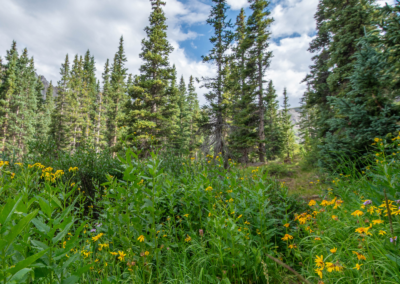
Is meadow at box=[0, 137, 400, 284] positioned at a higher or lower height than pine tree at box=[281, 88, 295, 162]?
lower

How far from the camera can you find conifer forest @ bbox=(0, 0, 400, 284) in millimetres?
1357

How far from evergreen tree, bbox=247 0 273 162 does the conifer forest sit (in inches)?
3.9

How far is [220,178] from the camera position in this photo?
4.44m

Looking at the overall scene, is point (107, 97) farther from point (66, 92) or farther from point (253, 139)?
point (253, 139)

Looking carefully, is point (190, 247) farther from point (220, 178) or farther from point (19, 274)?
point (220, 178)

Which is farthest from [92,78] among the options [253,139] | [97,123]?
[253,139]

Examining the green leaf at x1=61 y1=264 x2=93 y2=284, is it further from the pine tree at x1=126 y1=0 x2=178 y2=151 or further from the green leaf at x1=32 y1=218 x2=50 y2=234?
the pine tree at x1=126 y1=0 x2=178 y2=151

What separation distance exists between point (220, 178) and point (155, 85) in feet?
38.8

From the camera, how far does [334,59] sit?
9.04 meters

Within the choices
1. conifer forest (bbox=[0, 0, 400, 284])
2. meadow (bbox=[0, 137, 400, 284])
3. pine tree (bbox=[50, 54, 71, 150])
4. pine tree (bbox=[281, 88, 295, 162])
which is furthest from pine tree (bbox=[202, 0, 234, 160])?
pine tree (bbox=[50, 54, 71, 150])

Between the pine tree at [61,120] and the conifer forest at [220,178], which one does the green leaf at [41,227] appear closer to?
the conifer forest at [220,178]

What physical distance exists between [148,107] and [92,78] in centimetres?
2488

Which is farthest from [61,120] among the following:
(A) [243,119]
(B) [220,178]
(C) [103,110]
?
(B) [220,178]

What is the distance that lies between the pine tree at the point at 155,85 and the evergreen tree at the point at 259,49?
6.54 metres
